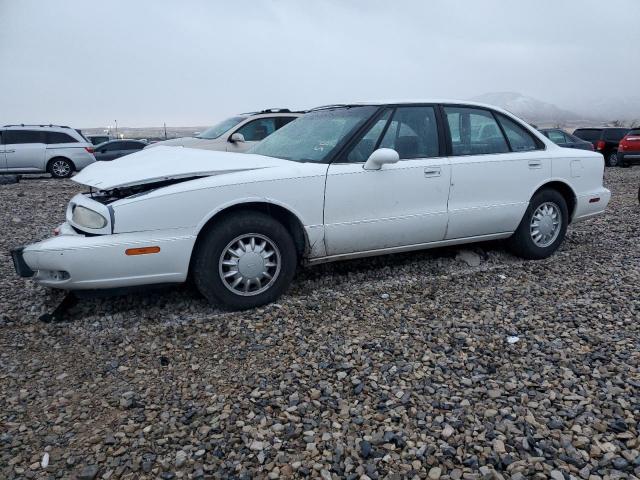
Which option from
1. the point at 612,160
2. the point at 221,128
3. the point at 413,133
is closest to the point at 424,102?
the point at 413,133

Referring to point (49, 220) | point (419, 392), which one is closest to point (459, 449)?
point (419, 392)

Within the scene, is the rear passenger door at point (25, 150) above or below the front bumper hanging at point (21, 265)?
above

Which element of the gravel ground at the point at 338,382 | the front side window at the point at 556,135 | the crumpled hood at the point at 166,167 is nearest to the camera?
the gravel ground at the point at 338,382

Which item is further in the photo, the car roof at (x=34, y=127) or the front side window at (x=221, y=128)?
the car roof at (x=34, y=127)

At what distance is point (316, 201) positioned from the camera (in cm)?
372

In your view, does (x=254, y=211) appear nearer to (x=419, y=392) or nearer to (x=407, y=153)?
(x=407, y=153)

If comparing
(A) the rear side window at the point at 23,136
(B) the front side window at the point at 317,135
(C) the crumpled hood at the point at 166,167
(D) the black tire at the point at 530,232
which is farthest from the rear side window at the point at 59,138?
(D) the black tire at the point at 530,232

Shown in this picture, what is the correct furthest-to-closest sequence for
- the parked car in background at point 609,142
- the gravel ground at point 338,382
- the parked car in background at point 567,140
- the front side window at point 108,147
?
the parked car in background at point 609,142 < the front side window at point 108,147 < the parked car in background at point 567,140 < the gravel ground at point 338,382

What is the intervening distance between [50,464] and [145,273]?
139 cm

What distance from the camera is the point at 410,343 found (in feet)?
10.2

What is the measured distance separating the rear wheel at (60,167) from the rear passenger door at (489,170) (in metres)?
13.7

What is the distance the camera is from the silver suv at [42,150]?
47.1 feet

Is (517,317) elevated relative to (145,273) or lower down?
lower down

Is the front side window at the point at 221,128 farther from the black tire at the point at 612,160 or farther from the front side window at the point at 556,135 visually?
the black tire at the point at 612,160
